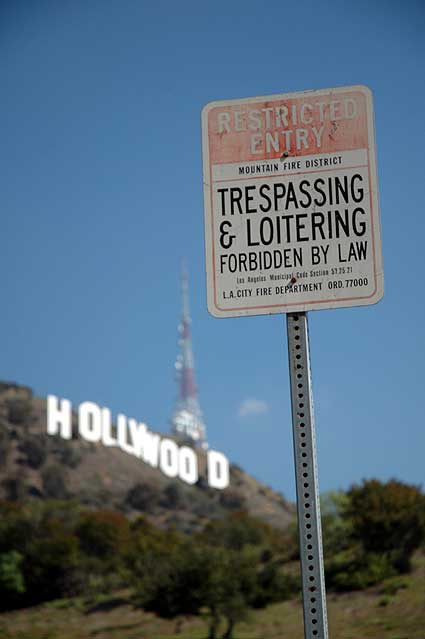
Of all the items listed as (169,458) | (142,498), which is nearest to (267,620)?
(142,498)

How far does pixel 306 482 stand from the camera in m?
1.99

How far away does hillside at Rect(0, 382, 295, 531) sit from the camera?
2525 inches

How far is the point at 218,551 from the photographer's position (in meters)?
48.6

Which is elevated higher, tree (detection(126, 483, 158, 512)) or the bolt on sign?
tree (detection(126, 483, 158, 512))

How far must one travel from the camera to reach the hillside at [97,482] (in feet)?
210

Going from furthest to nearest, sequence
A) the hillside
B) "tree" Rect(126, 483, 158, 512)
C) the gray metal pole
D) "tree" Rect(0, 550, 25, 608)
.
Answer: "tree" Rect(126, 483, 158, 512), the hillside, "tree" Rect(0, 550, 25, 608), the gray metal pole

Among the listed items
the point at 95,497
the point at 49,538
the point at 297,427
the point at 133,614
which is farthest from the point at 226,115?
the point at 95,497

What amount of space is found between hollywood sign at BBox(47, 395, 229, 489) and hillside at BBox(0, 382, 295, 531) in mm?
569

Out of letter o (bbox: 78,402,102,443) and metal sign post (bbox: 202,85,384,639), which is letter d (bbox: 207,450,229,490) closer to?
letter o (bbox: 78,402,102,443)

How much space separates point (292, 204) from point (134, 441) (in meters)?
68.7

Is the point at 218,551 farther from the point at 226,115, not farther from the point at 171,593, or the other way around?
the point at 226,115

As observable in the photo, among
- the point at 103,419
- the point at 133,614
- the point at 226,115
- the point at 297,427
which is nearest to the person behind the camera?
the point at 297,427

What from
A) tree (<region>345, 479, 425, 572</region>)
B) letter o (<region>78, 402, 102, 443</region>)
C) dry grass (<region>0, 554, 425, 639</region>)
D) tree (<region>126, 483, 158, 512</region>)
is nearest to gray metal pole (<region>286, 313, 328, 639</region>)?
dry grass (<region>0, 554, 425, 639</region>)

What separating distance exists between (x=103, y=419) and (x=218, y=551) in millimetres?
22952
